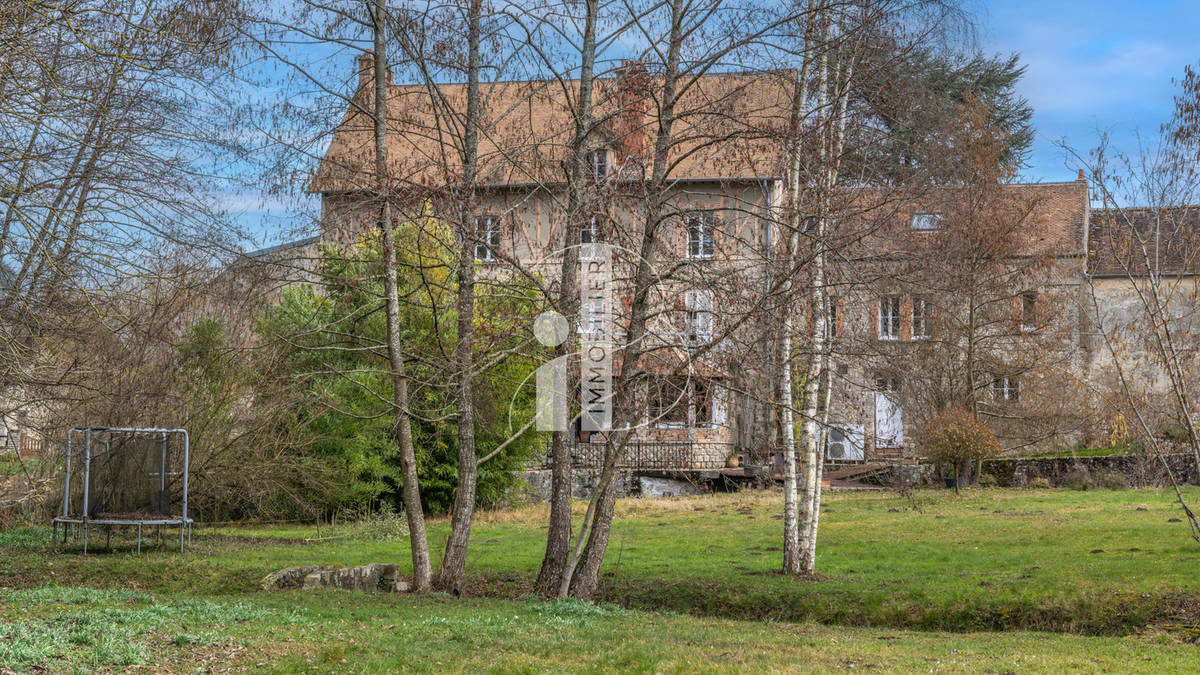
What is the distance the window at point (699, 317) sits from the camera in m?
11.8

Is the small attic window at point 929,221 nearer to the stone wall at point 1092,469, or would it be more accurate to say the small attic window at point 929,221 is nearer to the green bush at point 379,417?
the stone wall at point 1092,469

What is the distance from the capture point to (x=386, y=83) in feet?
43.0

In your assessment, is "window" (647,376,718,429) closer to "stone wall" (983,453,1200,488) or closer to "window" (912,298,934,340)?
"window" (912,298,934,340)

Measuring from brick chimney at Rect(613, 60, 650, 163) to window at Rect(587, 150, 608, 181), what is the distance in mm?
333

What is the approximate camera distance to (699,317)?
43.3 ft

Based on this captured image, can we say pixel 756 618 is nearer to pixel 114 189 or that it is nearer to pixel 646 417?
pixel 646 417

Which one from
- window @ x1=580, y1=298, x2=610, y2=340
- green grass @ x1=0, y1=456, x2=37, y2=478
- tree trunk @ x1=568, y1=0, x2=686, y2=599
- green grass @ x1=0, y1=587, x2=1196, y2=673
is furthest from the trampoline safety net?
window @ x1=580, y1=298, x2=610, y2=340

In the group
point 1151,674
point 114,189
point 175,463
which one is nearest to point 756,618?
point 1151,674

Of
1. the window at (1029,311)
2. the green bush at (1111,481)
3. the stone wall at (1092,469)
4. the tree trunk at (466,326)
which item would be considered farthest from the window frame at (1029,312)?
the tree trunk at (466,326)

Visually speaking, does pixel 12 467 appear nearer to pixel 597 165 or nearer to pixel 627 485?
pixel 627 485

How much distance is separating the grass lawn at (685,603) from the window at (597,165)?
4.96 m

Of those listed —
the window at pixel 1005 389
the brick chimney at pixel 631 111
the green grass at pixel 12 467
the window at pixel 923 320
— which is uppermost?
the brick chimney at pixel 631 111

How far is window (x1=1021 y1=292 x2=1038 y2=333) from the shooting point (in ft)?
99.3

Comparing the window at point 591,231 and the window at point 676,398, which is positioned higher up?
the window at point 591,231
